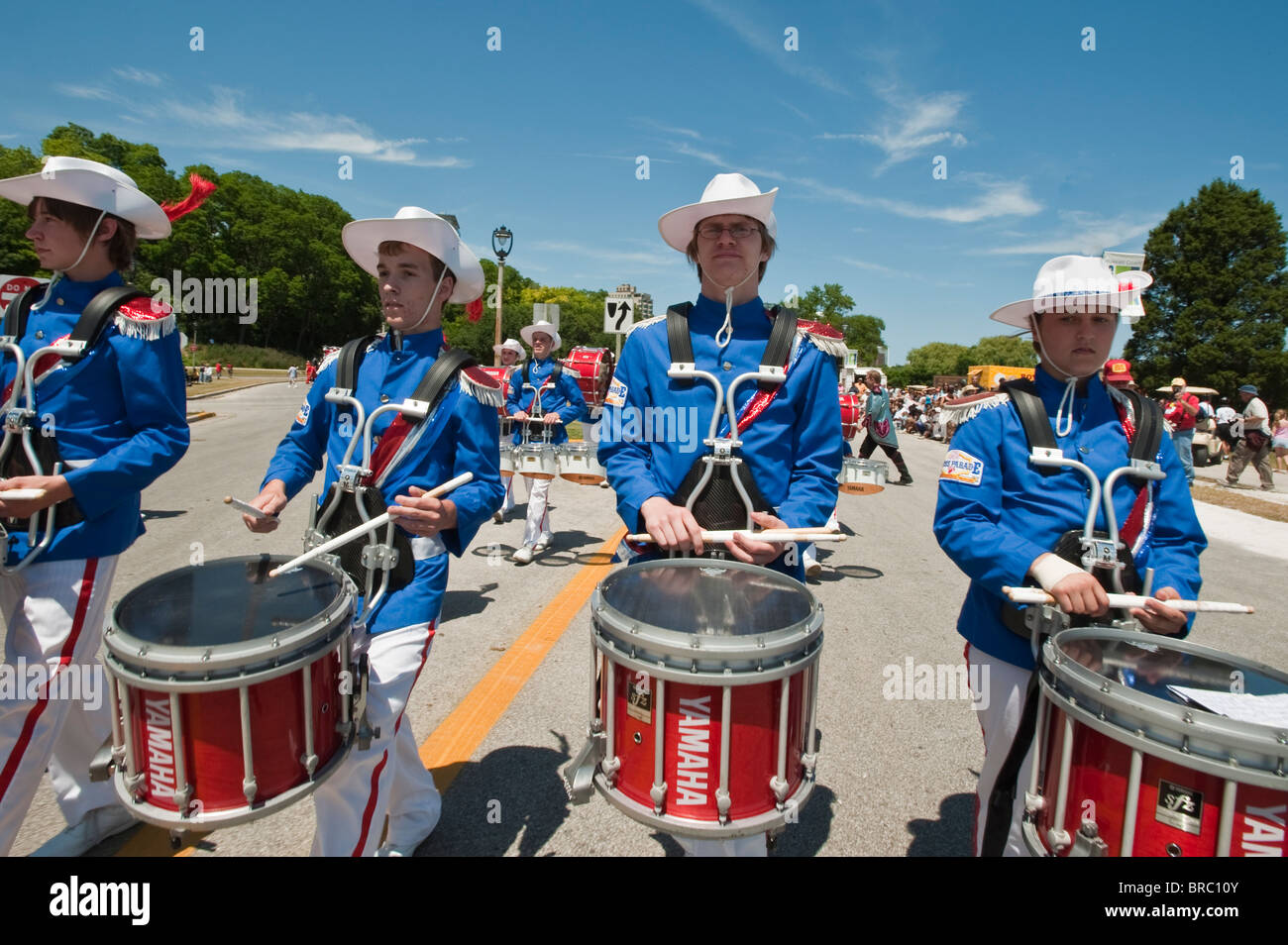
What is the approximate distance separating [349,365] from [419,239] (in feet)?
1.70

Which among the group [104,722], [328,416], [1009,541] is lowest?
[104,722]

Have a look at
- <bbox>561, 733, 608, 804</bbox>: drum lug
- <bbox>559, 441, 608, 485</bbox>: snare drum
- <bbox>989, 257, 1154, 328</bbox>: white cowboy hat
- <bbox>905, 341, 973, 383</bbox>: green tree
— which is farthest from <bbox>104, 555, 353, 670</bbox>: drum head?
<bbox>905, 341, 973, 383</bbox>: green tree

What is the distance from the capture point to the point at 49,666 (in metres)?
2.47

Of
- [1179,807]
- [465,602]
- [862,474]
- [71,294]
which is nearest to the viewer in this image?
[1179,807]

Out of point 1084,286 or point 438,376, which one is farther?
point 438,376

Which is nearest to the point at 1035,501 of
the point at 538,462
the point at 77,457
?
the point at 77,457

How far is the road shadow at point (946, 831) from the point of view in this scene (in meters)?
2.95

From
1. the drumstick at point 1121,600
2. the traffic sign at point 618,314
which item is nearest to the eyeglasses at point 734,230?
the drumstick at point 1121,600

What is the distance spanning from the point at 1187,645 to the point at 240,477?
12.1 metres

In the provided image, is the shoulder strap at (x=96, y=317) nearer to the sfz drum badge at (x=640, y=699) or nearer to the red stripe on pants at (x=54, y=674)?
the red stripe on pants at (x=54, y=674)

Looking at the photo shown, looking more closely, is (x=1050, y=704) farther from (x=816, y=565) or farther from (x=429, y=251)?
(x=816, y=565)

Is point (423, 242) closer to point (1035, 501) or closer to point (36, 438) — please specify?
point (36, 438)

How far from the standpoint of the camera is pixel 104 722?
287 cm

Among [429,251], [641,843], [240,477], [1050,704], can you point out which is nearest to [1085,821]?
[1050,704]
